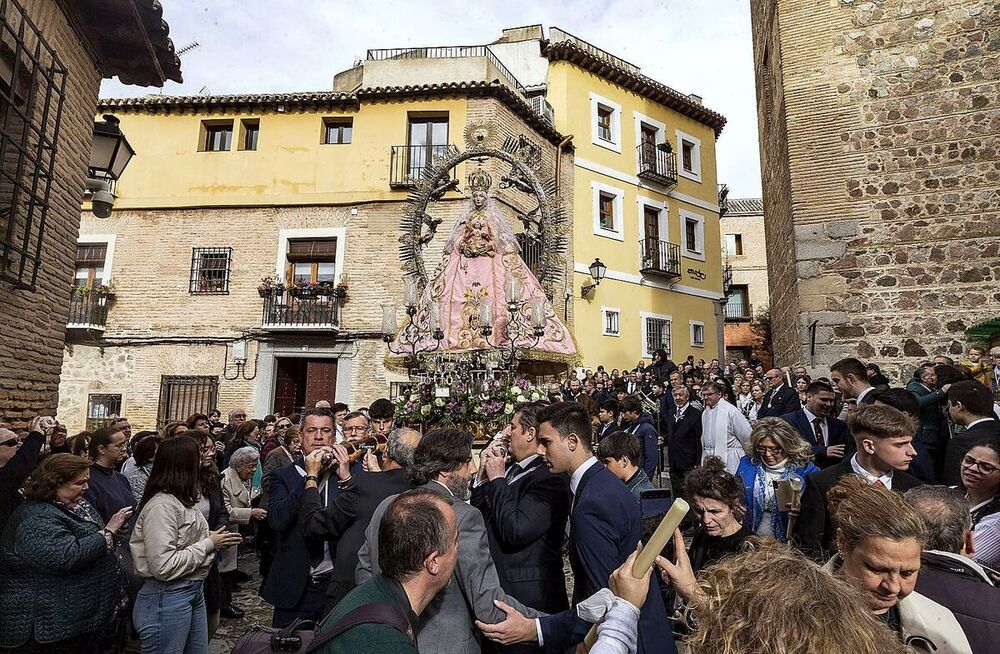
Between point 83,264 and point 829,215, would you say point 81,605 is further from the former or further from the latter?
point 83,264

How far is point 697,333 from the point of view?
832 inches

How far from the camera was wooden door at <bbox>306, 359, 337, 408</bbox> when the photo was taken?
16.0 m

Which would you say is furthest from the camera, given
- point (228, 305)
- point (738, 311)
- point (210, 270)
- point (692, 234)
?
point (738, 311)

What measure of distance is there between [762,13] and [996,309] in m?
6.37

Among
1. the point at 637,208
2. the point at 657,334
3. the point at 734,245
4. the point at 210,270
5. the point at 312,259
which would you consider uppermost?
the point at 734,245

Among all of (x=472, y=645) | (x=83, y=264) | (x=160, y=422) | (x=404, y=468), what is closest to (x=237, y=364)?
(x=160, y=422)

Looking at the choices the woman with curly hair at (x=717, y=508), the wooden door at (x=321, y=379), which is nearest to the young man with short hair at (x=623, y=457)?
the woman with curly hair at (x=717, y=508)

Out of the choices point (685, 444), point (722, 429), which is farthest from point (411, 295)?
point (722, 429)

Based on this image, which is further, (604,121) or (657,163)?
(657,163)

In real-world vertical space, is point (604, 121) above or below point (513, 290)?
above

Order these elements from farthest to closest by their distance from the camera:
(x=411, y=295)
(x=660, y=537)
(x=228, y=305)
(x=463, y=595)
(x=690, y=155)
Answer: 1. (x=690, y=155)
2. (x=228, y=305)
3. (x=411, y=295)
4. (x=463, y=595)
5. (x=660, y=537)

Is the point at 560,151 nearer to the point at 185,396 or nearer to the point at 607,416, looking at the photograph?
the point at 185,396

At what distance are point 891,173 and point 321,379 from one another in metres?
12.8

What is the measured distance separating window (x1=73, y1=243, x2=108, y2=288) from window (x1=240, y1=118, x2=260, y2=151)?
15.1 ft
